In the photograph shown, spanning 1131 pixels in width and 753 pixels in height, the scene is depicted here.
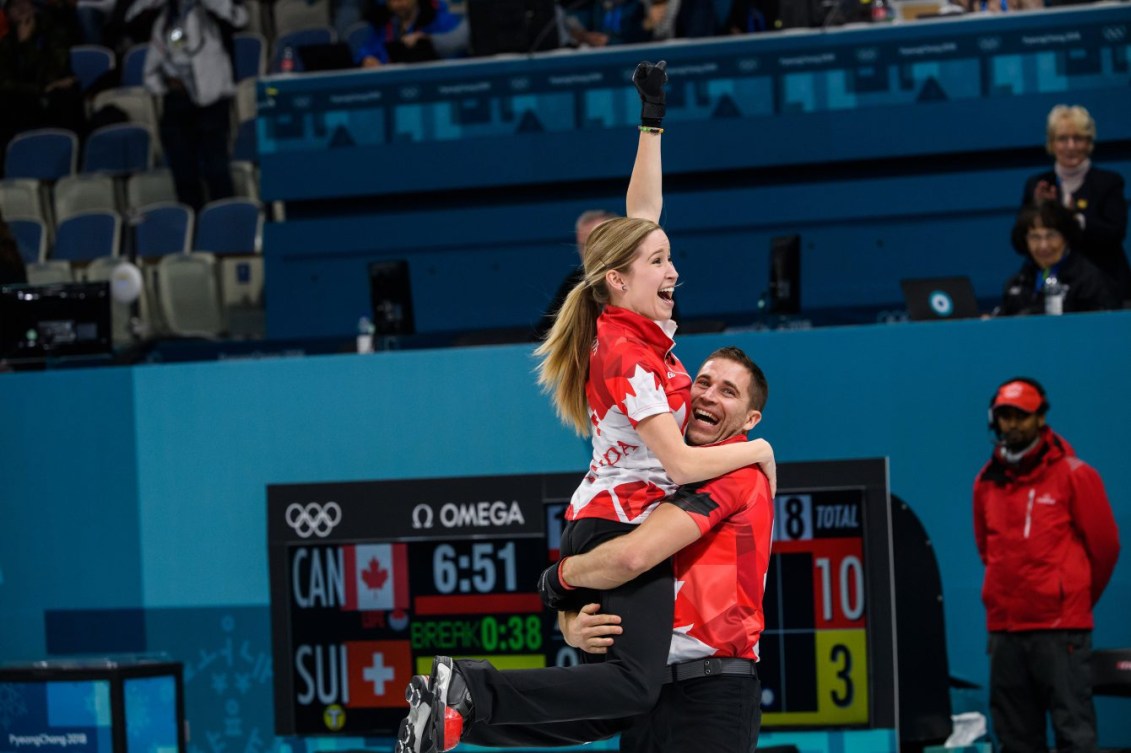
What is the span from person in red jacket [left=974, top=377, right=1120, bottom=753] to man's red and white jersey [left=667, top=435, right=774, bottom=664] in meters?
2.37

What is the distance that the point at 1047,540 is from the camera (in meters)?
5.90

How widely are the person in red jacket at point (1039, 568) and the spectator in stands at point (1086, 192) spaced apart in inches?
63.0

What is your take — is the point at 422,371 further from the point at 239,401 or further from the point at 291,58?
the point at 291,58

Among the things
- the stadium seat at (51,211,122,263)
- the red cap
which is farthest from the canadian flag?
the stadium seat at (51,211,122,263)

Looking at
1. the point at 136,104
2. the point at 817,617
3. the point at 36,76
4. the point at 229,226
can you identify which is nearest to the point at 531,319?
the point at 229,226

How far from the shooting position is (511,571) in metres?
5.90

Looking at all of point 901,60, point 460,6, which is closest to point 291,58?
point 460,6

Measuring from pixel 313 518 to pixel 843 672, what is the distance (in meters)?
2.18

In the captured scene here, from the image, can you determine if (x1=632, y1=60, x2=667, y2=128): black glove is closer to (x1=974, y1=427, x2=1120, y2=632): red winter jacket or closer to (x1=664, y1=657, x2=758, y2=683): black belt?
(x1=664, y1=657, x2=758, y2=683): black belt

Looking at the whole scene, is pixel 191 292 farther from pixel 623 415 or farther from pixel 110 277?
pixel 623 415

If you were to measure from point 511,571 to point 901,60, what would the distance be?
5388 millimetres

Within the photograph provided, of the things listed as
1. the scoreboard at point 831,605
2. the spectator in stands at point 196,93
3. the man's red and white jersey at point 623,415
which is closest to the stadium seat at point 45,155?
the spectator in stands at point 196,93

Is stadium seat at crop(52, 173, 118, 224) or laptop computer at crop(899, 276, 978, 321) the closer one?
laptop computer at crop(899, 276, 978, 321)

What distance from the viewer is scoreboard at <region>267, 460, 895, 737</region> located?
566 centimetres
